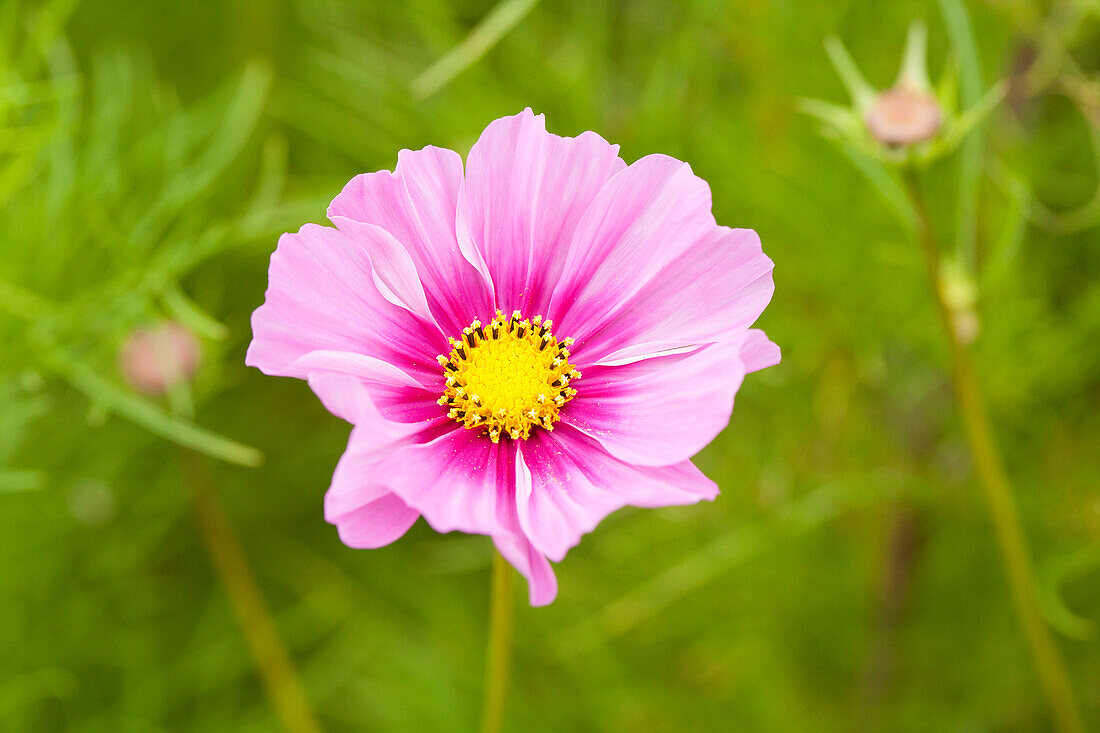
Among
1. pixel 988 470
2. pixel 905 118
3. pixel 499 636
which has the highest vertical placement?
pixel 905 118

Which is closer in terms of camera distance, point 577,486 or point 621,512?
point 577,486

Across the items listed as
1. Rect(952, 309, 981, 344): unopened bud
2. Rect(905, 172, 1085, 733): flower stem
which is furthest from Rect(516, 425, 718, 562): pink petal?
Rect(952, 309, 981, 344): unopened bud

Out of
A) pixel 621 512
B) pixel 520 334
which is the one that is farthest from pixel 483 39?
pixel 621 512

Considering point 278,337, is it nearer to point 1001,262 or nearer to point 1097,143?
point 1001,262

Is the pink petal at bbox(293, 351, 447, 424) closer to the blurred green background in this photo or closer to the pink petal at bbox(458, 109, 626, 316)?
the pink petal at bbox(458, 109, 626, 316)

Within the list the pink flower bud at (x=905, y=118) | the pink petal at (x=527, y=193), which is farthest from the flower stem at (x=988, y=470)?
the pink petal at (x=527, y=193)

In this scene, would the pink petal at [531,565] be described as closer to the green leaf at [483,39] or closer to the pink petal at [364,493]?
the pink petal at [364,493]

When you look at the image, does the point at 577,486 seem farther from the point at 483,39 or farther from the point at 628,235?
the point at 483,39
